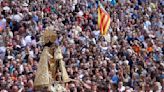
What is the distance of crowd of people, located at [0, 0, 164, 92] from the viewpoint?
20.1 meters

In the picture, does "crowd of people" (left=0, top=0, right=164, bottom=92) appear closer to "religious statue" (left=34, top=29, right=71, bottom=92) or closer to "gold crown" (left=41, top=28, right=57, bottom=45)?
"religious statue" (left=34, top=29, right=71, bottom=92)

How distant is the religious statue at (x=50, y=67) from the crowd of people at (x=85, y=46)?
4.31 metres

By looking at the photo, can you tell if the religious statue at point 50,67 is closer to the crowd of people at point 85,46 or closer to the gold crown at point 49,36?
the gold crown at point 49,36

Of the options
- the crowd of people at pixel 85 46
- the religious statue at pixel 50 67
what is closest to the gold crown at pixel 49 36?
the religious statue at pixel 50 67

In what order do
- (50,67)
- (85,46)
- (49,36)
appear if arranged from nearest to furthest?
1. (49,36)
2. (50,67)
3. (85,46)

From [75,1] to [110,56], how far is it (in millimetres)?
4372

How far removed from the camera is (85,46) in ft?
75.6

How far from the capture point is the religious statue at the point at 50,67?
13.6 meters

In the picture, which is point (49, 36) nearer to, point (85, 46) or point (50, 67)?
point (50, 67)

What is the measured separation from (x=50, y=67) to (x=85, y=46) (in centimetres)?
916

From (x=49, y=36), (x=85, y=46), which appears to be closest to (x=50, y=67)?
(x=49, y=36)

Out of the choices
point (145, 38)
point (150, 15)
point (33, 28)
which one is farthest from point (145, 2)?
point (33, 28)

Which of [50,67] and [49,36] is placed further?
[50,67]

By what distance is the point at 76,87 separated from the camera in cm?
1944
